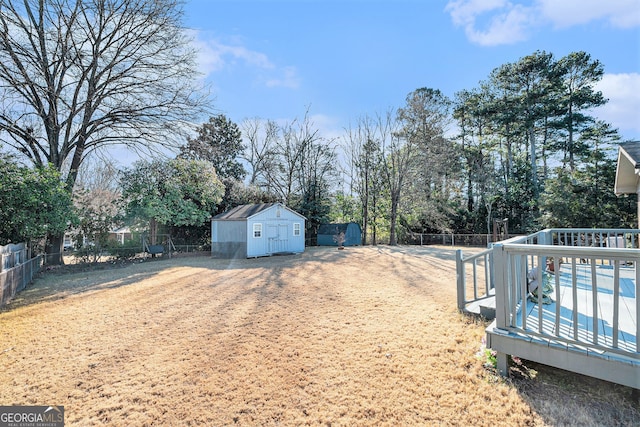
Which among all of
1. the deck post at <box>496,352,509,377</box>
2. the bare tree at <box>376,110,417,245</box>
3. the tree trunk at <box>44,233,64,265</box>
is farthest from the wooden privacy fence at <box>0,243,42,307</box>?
the bare tree at <box>376,110,417,245</box>

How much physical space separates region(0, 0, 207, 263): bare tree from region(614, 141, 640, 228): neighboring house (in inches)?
534

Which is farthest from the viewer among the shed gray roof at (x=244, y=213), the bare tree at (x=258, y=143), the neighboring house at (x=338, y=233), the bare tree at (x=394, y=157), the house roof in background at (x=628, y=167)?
the bare tree at (x=258, y=143)

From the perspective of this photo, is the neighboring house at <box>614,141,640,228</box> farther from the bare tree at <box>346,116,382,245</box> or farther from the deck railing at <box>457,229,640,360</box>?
the bare tree at <box>346,116,382,245</box>

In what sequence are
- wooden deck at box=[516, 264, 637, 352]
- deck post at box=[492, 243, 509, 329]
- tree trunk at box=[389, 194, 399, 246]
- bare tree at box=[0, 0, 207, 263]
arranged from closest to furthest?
wooden deck at box=[516, 264, 637, 352] < deck post at box=[492, 243, 509, 329] < bare tree at box=[0, 0, 207, 263] < tree trunk at box=[389, 194, 399, 246]

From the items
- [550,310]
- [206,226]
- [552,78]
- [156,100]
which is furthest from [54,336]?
[552,78]

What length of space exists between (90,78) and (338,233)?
15281mm

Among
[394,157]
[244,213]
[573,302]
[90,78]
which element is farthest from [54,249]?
[394,157]

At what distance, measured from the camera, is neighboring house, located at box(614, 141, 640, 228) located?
4.48 meters

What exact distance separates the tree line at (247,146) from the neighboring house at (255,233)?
2.02 m

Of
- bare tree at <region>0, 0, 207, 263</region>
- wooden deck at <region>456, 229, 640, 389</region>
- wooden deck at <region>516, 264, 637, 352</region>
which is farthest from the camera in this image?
bare tree at <region>0, 0, 207, 263</region>

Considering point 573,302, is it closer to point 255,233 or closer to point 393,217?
point 255,233

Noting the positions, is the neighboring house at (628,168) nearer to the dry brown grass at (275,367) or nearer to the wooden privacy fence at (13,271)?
the dry brown grass at (275,367)

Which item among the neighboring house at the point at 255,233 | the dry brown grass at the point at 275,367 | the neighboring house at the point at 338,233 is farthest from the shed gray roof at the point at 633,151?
the neighboring house at the point at 338,233

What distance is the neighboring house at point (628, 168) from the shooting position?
4.48m
